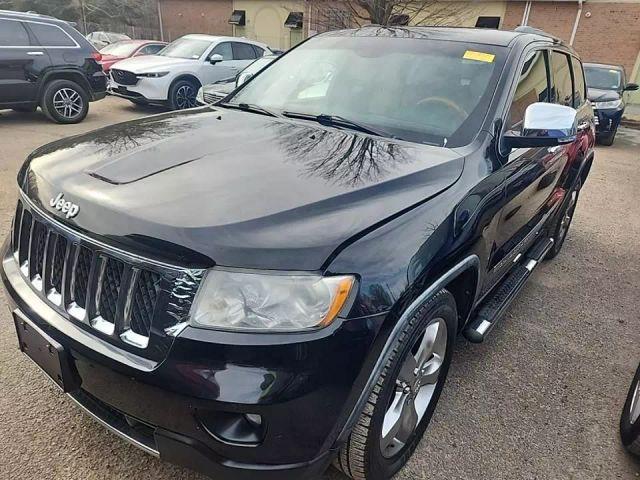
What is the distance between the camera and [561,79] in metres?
3.55

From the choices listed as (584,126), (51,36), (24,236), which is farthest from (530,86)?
(51,36)

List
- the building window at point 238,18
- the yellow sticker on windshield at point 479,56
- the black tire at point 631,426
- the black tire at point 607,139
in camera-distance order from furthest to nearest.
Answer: the building window at point 238,18
the black tire at point 607,139
the yellow sticker on windshield at point 479,56
the black tire at point 631,426

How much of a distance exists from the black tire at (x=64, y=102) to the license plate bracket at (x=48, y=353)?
8.27 m

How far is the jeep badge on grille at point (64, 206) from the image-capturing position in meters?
1.66

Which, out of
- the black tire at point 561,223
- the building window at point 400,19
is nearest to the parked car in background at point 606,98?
the building window at point 400,19

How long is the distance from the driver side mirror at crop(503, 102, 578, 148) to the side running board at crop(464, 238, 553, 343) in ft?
2.94

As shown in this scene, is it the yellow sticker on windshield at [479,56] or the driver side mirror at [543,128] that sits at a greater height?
the yellow sticker on windshield at [479,56]

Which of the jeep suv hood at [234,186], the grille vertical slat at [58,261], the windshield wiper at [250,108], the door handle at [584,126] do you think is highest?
the windshield wiper at [250,108]

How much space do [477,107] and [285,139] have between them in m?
0.99

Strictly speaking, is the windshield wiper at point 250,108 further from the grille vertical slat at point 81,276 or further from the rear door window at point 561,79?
the rear door window at point 561,79

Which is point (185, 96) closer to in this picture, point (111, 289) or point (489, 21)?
point (111, 289)

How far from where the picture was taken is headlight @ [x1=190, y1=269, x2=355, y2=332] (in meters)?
1.42

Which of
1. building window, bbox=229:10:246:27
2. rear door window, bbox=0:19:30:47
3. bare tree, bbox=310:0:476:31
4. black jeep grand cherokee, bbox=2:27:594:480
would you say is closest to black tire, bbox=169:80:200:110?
rear door window, bbox=0:19:30:47

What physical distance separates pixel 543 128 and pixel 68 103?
29.6 ft
